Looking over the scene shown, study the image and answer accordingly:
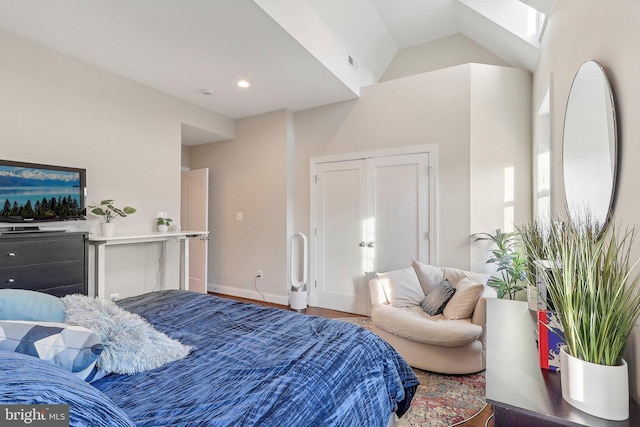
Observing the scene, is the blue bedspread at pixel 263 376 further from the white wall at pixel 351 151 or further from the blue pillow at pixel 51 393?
the white wall at pixel 351 151

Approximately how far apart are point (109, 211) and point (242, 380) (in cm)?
274

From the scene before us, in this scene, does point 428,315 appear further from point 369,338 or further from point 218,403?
point 218,403

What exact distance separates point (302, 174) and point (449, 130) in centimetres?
196

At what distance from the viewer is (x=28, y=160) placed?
2502 millimetres

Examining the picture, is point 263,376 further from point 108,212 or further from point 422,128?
point 422,128

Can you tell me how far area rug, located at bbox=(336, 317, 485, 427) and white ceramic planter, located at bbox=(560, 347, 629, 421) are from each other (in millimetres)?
1233

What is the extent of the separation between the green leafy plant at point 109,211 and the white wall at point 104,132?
9 cm

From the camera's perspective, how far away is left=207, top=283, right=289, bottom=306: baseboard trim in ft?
13.5

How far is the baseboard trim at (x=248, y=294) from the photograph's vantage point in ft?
13.5

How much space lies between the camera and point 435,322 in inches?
89.6

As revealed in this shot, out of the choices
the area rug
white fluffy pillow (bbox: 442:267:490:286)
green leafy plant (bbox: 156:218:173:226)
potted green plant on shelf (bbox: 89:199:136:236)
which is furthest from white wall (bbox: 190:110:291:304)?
the area rug

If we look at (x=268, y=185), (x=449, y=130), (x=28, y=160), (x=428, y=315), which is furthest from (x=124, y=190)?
(x=449, y=130)

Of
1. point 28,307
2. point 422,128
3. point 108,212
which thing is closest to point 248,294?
point 108,212
